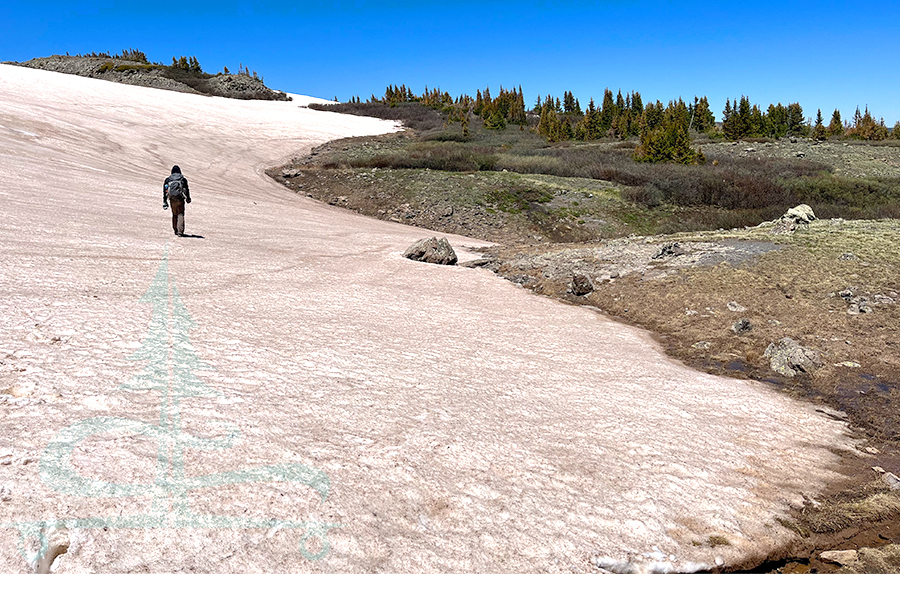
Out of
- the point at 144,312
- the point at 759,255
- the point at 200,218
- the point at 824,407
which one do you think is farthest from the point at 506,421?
the point at 200,218

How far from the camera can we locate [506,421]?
18.3ft

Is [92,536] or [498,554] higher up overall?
[92,536]

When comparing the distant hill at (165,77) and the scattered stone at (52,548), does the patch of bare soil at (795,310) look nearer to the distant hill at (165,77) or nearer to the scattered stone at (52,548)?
the scattered stone at (52,548)

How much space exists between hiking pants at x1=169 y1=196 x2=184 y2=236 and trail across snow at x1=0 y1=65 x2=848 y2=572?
209cm

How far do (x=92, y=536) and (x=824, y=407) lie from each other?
771cm

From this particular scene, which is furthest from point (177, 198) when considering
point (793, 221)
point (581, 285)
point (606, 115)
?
point (606, 115)

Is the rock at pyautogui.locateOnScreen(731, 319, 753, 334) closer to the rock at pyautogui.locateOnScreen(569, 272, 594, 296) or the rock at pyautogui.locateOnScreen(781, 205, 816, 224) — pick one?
the rock at pyautogui.locateOnScreen(569, 272, 594, 296)

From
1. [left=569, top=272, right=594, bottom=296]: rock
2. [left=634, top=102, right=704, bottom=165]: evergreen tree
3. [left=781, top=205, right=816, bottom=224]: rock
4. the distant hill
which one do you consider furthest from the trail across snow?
the distant hill

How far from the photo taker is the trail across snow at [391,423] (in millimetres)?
3420

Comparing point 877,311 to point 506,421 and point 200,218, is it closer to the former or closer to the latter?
point 506,421

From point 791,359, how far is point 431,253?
9.38m

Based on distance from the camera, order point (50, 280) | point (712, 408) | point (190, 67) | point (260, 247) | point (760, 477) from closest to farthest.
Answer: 1. point (760, 477)
2. point (712, 408)
3. point (50, 280)
4. point (260, 247)
5. point (190, 67)
